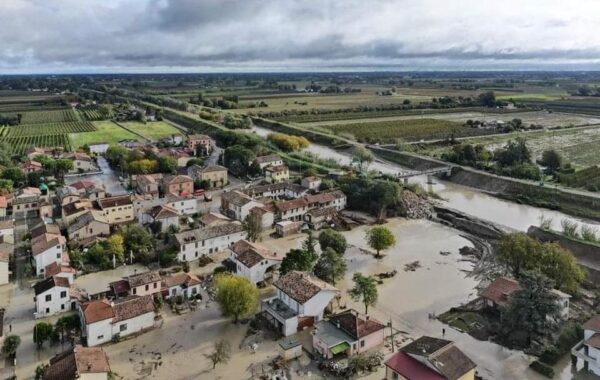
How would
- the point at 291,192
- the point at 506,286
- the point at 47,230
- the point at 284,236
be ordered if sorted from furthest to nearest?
the point at 291,192 → the point at 284,236 → the point at 47,230 → the point at 506,286

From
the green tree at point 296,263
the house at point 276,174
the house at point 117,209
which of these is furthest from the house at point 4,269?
the house at point 276,174

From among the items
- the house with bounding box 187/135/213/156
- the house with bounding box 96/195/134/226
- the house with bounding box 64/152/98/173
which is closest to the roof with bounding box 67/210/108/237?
the house with bounding box 96/195/134/226

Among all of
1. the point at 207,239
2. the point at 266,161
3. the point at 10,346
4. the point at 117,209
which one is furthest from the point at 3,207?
the point at 266,161

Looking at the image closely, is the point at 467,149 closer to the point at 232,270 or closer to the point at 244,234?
the point at 244,234

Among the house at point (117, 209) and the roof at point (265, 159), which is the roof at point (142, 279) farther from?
the roof at point (265, 159)

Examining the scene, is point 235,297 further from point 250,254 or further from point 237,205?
point 237,205

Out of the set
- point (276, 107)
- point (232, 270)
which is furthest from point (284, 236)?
point (276, 107)
